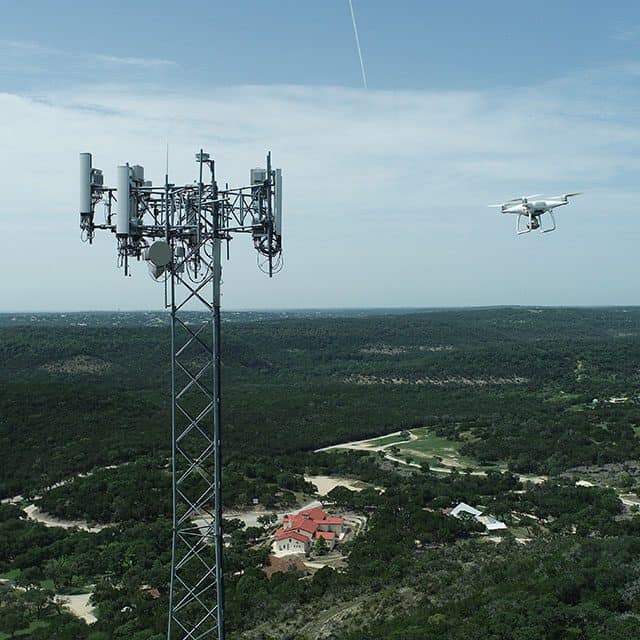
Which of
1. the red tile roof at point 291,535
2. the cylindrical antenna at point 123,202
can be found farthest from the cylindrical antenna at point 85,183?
the red tile roof at point 291,535

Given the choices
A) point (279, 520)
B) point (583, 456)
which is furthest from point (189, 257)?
point (583, 456)

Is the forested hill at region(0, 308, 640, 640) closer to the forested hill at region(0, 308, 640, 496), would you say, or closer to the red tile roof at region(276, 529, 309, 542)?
the forested hill at region(0, 308, 640, 496)

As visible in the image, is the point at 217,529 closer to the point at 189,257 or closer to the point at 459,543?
the point at 189,257

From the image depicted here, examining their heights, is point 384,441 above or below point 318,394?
below

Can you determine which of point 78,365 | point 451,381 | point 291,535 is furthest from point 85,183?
point 78,365

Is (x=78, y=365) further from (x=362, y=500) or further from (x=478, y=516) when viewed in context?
(x=478, y=516)
